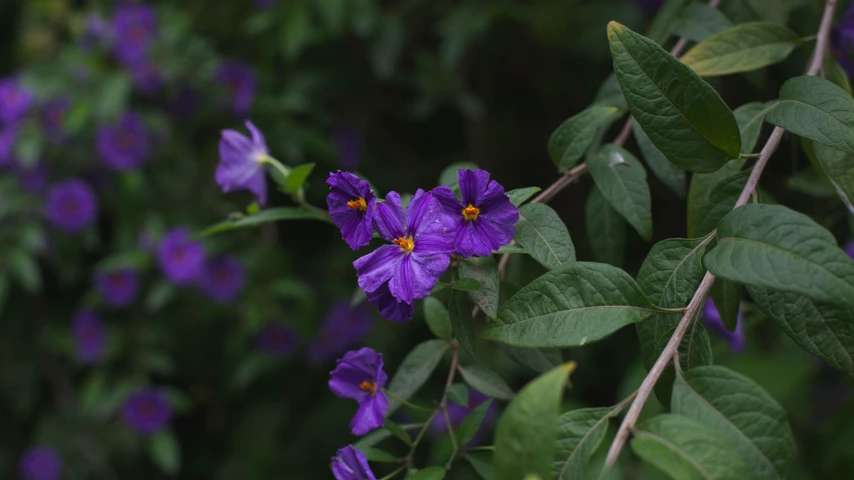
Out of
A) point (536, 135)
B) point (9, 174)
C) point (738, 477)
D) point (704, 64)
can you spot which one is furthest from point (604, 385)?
point (9, 174)

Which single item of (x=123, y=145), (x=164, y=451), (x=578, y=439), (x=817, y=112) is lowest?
(x=164, y=451)

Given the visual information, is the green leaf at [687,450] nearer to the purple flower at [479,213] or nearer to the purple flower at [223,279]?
the purple flower at [479,213]

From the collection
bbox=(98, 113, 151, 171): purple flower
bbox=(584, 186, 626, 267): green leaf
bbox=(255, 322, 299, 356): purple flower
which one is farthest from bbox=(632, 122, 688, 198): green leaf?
bbox=(98, 113, 151, 171): purple flower

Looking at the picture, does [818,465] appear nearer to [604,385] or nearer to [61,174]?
[604,385]

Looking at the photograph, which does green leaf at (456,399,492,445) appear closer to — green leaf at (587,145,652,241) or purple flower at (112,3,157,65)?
green leaf at (587,145,652,241)

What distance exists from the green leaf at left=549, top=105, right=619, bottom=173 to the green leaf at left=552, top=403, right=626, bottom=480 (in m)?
0.30

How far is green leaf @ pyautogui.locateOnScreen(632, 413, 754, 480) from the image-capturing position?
0.49 m

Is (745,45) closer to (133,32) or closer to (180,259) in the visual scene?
(180,259)

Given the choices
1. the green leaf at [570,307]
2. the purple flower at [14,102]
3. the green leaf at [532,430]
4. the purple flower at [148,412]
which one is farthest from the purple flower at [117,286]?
the green leaf at [532,430]

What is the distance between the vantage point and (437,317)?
0.82m

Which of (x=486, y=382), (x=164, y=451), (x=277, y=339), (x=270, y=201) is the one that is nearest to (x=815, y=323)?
(x=486, y=382)

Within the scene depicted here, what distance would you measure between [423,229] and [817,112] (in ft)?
1.20

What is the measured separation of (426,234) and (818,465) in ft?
4.79

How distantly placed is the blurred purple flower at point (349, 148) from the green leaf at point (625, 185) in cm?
120
